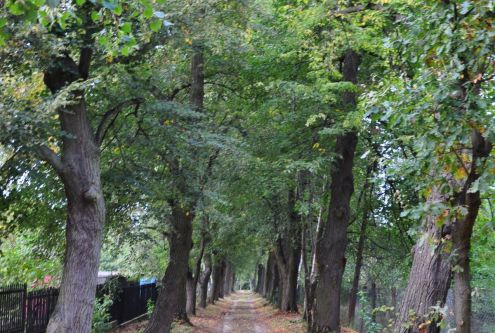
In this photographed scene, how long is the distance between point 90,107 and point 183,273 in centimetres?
623

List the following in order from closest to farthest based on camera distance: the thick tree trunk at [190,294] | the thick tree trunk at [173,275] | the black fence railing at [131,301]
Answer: the thick tree trunk at [173,275] → the black fence railing at [131,301] → the thick tree trunk at [190,294]

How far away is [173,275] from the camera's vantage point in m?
15.9

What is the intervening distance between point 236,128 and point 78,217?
8818 mm

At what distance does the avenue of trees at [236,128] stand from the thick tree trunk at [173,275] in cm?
4

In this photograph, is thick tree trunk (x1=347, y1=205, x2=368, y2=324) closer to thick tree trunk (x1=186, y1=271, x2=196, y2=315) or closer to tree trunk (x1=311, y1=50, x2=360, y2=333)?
tree trunk (x1=311, y1=50, x2=360, y2=333)

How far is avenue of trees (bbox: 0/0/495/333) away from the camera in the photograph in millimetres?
4539

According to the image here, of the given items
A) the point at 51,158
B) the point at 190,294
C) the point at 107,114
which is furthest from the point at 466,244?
the point at 190,294

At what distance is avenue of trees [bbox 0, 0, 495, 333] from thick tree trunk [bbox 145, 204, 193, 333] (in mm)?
45

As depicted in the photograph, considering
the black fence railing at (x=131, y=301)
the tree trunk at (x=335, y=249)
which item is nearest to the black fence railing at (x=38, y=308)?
the black fence railing at (x=131, y=301)

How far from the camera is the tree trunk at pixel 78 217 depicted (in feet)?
29.7

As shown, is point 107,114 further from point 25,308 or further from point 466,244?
point 466,244

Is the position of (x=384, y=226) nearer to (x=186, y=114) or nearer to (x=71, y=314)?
(x=186, y=114)

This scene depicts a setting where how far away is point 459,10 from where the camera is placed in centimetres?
470

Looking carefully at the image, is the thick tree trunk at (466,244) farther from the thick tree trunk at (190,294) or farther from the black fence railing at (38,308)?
the thick tree trunk at (190,294)
